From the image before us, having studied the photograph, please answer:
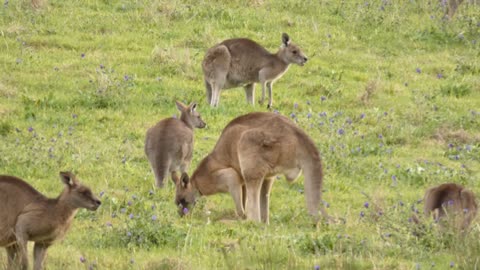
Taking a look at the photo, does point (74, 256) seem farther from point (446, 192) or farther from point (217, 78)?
point (217, 78)

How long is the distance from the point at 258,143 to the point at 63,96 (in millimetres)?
5471

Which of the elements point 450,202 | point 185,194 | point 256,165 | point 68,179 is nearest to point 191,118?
point 185,194

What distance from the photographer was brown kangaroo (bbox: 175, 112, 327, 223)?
1024 cm

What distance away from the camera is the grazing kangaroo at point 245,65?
15539 mm

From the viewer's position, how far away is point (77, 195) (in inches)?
347

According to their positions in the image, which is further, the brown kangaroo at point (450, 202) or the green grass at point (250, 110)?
the brown kangaroo at point (450, 202)

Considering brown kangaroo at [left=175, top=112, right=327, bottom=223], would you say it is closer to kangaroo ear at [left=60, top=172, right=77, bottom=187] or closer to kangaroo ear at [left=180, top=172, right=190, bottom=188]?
kangaroo ear at [left=180, top=172, right=190, bottom=188]

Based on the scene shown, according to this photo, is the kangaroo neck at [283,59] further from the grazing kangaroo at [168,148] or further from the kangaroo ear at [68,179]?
the kangaroo ear at [68,179]

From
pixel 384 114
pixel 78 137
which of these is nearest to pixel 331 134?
pixel 384 114

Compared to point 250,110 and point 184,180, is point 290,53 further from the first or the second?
point 184,180

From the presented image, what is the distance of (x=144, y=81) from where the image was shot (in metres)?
16.0

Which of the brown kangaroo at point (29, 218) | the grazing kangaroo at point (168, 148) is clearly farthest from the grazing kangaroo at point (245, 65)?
the brown kangaroo at point (29, 218)

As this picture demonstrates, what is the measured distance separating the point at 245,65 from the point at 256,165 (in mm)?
5795

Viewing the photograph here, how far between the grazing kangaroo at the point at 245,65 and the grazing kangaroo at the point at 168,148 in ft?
9.89
